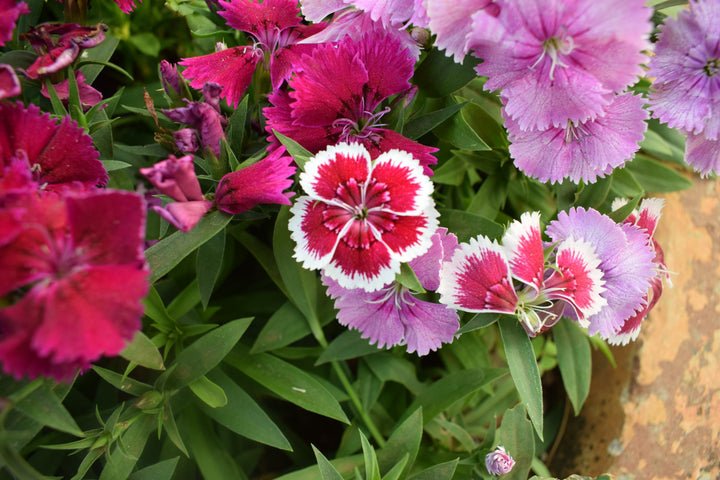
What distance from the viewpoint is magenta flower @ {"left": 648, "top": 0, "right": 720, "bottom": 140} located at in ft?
2.82

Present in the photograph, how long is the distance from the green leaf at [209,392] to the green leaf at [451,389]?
47 centimetres

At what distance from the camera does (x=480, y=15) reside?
0.76 m

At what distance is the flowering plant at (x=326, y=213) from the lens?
67cm

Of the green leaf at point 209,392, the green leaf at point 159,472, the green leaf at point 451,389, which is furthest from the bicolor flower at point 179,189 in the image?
the green leaf at point 451,389

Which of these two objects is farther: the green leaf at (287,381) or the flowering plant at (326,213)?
the green leaf at (287,381)

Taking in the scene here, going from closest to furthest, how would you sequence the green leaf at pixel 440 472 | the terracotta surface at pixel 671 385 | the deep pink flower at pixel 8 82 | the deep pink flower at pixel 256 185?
1. the deep pink flower at pixel 8 82
2. the deep pink flower at pixel 256 185
3. the green leaf at pixel 440 472
4. the terracotta surface at pixel 671 385

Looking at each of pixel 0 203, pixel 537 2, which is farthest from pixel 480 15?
pixel 0 203

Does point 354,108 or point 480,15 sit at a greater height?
point 480,15

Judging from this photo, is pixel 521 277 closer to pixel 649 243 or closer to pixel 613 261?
pixel 613 261

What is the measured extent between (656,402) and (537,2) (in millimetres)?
1184

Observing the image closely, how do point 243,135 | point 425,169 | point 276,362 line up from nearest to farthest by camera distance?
point 425,169 → point 243,135 → point 276,362

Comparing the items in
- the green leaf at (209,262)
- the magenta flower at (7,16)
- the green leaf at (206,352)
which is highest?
the magenta flower at (7,16)

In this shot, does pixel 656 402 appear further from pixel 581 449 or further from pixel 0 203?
pixel 0 203

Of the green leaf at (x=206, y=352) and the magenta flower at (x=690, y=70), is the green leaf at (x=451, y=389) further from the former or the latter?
the magenta flower at (x=690, y=70)
